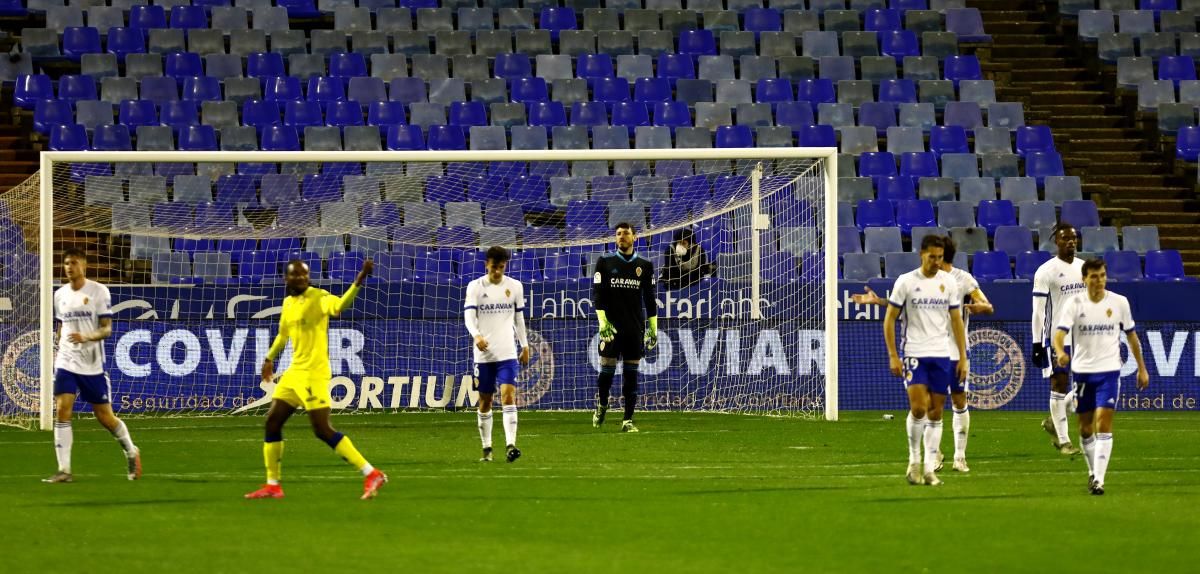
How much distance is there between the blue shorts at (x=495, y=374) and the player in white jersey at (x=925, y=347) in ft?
13.2

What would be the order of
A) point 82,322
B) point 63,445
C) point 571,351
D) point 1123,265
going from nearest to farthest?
point 63,445, point 82,322, point 571,351, point 1123,265

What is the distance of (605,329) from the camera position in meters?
18.1

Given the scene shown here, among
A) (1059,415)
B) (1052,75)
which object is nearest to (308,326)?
(1059,415)

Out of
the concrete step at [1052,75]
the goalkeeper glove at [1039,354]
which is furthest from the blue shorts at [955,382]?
the concrete step at [1052,75]

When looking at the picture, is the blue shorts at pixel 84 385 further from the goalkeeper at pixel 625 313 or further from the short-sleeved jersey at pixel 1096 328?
the short-sleeved jersey at pixel 1096 328

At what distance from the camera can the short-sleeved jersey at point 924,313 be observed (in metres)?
12.3

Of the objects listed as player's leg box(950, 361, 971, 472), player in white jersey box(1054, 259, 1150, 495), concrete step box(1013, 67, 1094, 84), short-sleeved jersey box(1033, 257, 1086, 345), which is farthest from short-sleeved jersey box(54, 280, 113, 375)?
concrete step box(1013, 67, 1094, 84)

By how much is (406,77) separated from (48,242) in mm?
8981

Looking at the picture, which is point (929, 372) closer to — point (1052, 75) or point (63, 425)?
point (63, 425)

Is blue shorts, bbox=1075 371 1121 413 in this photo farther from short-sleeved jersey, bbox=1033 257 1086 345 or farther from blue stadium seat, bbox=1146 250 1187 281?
blue stadium seat, bbox=1146 250 1187 281


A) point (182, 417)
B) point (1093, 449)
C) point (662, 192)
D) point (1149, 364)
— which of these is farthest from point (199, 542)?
point (1149, 364)

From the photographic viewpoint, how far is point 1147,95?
2805 cm

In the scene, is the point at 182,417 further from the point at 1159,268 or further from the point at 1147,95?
the point at 1147,95

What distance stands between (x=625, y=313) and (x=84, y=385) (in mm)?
6991
